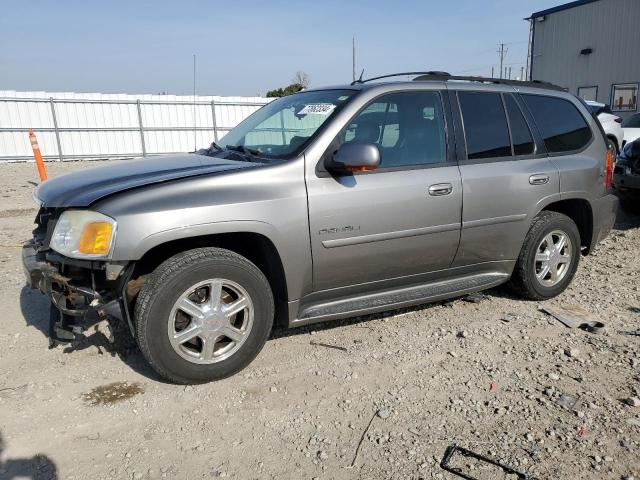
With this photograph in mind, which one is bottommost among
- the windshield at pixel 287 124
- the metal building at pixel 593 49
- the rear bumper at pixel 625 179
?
the rear bumper at pixel 625 179

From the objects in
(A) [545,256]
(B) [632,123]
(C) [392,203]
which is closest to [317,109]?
(C) [392,203]

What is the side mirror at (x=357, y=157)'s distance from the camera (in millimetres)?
→ 3111

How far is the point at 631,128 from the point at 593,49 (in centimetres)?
1316

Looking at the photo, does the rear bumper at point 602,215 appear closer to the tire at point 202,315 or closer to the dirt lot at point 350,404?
the dirt lot at point 350,404

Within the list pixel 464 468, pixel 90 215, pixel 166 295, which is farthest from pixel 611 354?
pixel 90 215

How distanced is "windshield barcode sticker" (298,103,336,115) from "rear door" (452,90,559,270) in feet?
3.31

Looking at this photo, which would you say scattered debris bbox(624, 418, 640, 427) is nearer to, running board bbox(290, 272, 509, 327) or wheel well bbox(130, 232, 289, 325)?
running board bbox(290, 272, 509, 327)

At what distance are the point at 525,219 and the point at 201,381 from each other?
8.98 ft

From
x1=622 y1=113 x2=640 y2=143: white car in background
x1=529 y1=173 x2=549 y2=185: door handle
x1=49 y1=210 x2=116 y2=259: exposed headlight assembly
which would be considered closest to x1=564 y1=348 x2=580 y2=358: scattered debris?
x1=529 y1=173 x2=549 y2=185: door handle

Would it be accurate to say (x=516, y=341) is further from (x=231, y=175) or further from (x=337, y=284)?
(x=231, y=175)

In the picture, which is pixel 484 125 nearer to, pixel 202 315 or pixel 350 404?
pixel 350 404

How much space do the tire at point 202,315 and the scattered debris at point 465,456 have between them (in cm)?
130

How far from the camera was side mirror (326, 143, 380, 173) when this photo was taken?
122 inches

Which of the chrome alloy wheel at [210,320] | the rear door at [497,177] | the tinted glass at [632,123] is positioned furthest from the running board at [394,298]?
the tinted glass at [632,123]
